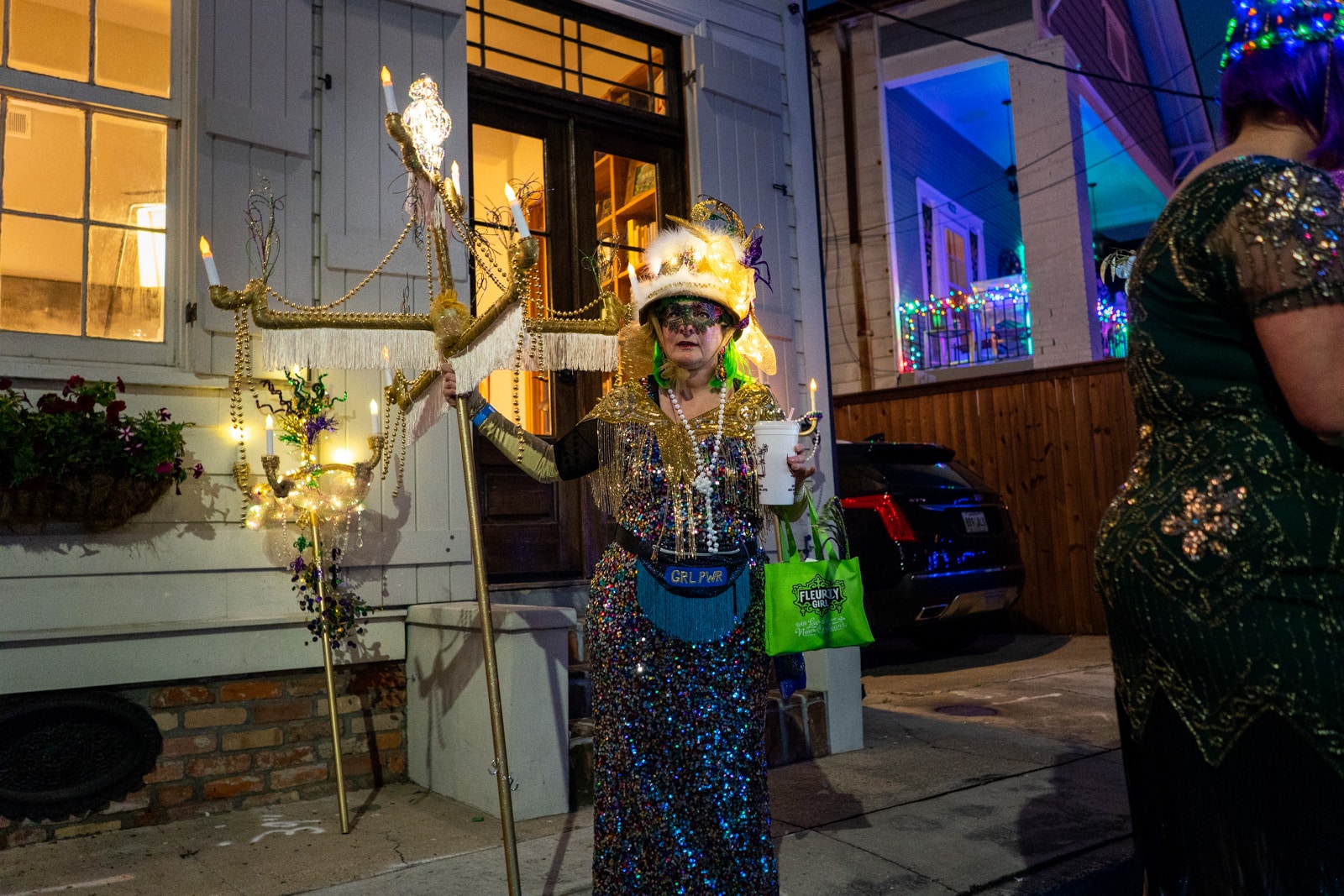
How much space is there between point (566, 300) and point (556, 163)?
0.81 meters

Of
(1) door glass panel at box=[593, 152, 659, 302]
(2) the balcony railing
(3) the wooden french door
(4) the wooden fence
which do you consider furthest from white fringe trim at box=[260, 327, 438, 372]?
(2) the balcony railing

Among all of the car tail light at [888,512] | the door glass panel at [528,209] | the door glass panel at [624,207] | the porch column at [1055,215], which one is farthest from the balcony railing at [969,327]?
the door glass panel at [528,209]

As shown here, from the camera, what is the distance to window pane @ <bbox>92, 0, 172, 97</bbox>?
4.22 m

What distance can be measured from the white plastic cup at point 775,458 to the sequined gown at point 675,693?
8.5 inches

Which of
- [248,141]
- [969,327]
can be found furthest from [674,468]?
[969,327]

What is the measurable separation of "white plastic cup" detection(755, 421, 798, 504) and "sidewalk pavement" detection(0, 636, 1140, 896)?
144 centimetres

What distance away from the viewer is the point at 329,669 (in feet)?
12.2

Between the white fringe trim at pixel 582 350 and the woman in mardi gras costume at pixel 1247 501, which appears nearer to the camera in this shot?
the woman in mardi gras costume at pixel 1247 501

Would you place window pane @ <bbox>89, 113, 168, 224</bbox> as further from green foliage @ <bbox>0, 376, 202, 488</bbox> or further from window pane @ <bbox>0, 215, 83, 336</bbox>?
green foliage @ <bbox>0, 376, 202, 488</bbox>

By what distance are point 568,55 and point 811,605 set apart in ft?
13.6

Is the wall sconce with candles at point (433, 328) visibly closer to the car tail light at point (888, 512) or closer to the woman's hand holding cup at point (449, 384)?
the woman's hand holding cup at point (449, 384)

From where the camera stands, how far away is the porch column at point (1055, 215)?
35.4 feet

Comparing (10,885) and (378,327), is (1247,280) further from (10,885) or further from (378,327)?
(10,885)

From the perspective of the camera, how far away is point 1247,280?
57.2 inches
